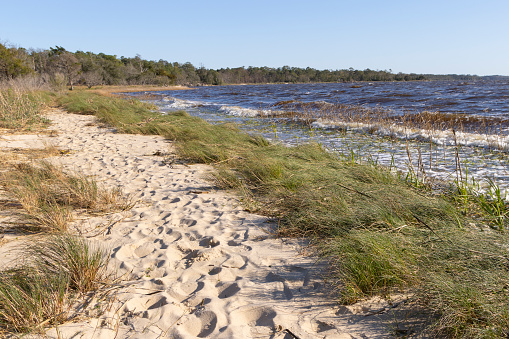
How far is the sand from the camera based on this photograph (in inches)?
69.2

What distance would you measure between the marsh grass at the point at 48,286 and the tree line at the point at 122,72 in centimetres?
2504

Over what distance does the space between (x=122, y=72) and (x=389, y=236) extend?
211 feet

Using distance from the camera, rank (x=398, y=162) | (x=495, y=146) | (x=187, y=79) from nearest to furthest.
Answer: (x=398, y=162) < (x=495, y=146) < (x=187, y=79)

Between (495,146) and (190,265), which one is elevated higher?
(495,146)

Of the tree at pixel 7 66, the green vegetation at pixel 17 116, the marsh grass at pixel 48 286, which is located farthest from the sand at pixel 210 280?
the tree at pixel 7 66

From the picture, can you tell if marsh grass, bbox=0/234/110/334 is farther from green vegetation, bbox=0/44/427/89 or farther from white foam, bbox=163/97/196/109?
green vegetation, bbox=0/44/427/89

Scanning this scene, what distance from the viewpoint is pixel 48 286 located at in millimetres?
1837

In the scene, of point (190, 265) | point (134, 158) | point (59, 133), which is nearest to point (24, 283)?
point (190, 265)

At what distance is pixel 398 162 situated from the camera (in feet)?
19.3

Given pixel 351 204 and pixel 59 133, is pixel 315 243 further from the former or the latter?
pixel 59 133

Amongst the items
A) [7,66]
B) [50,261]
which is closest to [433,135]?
[50,261]

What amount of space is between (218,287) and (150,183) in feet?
8.91

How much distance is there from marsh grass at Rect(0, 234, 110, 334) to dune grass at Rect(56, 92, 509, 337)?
1.55 meters

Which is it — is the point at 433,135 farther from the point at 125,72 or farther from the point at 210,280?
the point at 125,72
